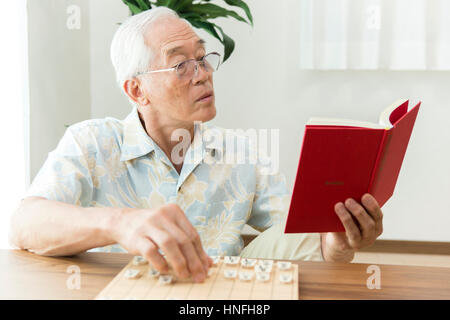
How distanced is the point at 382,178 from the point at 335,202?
119 mm

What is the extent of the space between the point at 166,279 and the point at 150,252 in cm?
6

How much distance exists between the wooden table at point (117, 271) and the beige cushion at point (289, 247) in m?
0.19

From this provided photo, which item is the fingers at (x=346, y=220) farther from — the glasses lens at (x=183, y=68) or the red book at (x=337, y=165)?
the glasses lens at (x=183, y=68)

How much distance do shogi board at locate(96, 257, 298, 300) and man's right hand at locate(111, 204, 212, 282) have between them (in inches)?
1.0

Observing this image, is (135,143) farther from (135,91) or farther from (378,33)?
(378,33)

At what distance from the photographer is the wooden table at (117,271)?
0.87m

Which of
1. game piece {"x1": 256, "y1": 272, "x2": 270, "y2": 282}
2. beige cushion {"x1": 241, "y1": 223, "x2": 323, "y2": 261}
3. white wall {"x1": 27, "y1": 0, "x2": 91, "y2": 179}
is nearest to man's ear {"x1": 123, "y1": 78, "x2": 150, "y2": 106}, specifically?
beige cushion {"x1": 241, "y1": 223, "x2": 323, "y2": 261}

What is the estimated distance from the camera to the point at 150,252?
2.74 feet

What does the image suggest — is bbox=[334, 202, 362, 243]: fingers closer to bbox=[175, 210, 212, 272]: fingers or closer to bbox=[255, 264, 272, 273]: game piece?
bbox=[255, 264, 272, 273]: game piece

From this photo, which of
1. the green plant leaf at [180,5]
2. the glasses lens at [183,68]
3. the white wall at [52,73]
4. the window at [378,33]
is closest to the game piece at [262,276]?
the glasses lens at [183,68]

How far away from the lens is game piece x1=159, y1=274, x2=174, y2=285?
86 cm

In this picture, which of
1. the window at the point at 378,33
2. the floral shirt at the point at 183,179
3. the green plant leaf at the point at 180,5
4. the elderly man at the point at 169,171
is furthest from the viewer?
the window at the point at 378,33

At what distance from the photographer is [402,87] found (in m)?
3.09

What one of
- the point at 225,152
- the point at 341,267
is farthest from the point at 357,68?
the point at 341,267
